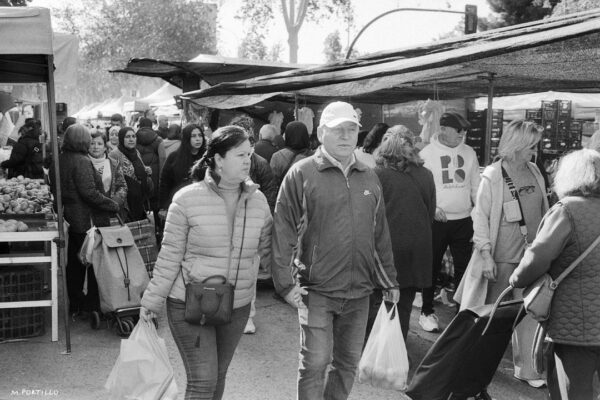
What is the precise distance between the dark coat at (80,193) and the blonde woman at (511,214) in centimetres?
329

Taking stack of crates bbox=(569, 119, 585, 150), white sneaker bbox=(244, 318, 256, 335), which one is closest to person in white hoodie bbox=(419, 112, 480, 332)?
white sneaker bbox=(244, 318, 256, 335)

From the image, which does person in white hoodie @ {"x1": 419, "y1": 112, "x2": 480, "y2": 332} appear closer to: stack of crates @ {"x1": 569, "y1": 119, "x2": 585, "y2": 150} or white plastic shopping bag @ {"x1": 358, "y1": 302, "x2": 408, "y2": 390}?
white plastic shopping bag @ {"x1": 358, "y1": 302, "x2": 408, "y2": 390}

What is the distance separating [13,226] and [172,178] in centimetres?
173

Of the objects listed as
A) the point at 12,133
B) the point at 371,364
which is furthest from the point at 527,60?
the point at 12,133

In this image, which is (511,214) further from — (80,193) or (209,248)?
(80,193)

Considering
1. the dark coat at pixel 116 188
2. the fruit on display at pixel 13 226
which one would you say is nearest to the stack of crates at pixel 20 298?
the fruit on display at pixel 13 226

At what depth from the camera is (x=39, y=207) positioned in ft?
20.2

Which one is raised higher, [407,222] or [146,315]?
[407,222]

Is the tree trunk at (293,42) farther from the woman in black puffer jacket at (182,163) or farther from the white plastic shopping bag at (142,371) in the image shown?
the white plastic shopping bag at (142,371)

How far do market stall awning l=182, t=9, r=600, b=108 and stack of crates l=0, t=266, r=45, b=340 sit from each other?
10.2ft

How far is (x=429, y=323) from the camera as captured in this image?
6207mm

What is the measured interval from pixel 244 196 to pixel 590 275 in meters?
1.76

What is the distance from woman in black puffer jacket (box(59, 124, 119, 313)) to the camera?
20.1 ft

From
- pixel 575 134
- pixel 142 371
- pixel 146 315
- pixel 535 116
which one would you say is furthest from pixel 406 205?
pixel 535 116
